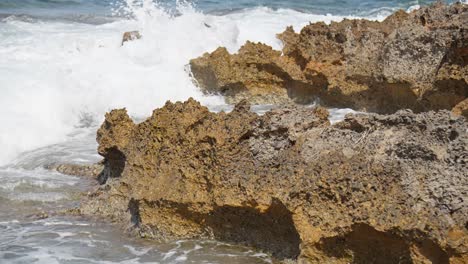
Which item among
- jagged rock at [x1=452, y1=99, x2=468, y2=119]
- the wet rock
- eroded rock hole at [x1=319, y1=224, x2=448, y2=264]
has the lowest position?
the wet rock

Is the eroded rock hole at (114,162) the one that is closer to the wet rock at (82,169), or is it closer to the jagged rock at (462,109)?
the wet rock at (82,169)

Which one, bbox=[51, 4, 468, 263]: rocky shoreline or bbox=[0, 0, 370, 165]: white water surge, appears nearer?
bbox=[51, 4, 468, 263]: rocky shoreline

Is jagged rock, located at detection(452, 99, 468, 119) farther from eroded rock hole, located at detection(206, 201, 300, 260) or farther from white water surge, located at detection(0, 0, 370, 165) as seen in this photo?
white water surge, located at detection(0, 0, 370, 165)

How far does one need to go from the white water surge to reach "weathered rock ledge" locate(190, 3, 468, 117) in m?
0.54

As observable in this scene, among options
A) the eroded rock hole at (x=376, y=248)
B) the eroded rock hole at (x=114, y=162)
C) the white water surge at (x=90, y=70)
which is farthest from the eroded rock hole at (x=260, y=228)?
the white water surge at (x=90, y=70)

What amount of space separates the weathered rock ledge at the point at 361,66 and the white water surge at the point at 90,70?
54cm

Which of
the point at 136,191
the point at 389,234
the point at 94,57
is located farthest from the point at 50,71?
the point at 389,234

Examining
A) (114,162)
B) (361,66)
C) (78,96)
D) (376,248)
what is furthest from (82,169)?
(361,66)

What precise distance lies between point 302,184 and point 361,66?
3965mm

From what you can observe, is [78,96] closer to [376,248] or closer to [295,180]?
[295,180]

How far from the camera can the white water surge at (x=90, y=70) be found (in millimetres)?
7465

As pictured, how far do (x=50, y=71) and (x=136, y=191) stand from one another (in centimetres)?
528

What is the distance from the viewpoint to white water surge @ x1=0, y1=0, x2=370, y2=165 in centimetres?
746

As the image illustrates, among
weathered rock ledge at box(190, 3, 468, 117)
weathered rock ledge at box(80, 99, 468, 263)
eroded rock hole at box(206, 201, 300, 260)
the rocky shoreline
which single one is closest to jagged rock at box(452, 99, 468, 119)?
the rocky shoreline
